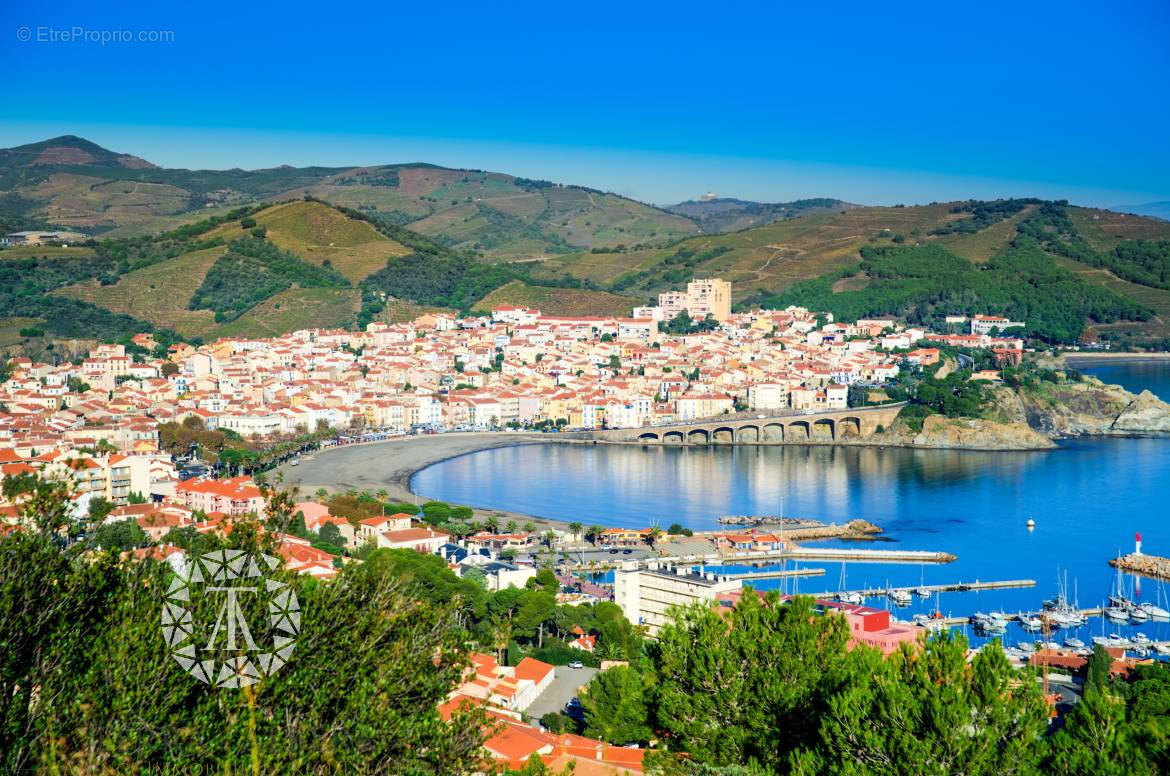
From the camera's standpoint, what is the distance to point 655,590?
491 inches

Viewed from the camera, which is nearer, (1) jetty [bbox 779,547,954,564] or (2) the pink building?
(2) the pink building

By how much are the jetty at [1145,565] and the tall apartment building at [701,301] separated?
2566 centimetres

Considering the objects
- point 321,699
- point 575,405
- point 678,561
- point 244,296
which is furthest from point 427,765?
point 244,296

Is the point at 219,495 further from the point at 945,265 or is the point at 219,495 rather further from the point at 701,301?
the point at 945,265

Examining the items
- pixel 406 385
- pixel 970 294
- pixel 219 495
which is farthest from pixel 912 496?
pixel 970 294

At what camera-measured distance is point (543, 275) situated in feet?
154

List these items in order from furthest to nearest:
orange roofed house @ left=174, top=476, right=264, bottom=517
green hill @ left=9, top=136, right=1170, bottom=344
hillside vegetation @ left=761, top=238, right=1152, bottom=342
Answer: hillside vegetation @ left=761, top=238, right=1152, bottom=342 → green hill @ left=9, top=136, right=1170, bottom=344 → orange roofed house @ left=174, top=476, right=264, bottom=517

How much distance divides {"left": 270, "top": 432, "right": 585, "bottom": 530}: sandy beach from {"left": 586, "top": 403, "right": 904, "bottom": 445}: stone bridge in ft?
5.51

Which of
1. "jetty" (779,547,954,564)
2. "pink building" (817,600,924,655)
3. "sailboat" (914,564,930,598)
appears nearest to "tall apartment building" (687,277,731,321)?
"jetty" (779,547,954,564)

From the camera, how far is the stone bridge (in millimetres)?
26750

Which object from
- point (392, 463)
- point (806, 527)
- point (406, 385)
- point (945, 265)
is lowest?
point (806, 527)

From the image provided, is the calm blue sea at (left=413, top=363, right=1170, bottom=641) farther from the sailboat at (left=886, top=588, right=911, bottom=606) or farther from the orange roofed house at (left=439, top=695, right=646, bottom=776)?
the orange roofed house at (left=439, top=695, right=646, bottom=776)

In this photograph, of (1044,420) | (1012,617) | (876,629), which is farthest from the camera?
(1044,420)

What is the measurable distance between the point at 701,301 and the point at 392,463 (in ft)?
68.3
